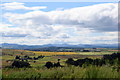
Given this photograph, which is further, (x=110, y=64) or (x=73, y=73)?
(x=110, y=64)

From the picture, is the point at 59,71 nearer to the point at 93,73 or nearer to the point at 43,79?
the point at 43,79

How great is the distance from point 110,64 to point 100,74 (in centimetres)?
183

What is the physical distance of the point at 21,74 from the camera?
18.3 feet

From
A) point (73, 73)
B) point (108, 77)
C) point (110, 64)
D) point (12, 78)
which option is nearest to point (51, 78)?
point (73, 73)

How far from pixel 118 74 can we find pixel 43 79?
Answer: 2057mm

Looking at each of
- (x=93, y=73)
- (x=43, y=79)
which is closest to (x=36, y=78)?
(x=43, y=79)

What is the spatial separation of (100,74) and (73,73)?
798 mm

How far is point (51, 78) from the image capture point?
545 cm

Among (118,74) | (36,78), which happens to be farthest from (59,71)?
(118,74)

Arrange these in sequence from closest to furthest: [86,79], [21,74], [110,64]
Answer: [86,79], [21,74], [110,64]

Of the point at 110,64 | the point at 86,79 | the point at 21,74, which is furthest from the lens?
the point at 110,64

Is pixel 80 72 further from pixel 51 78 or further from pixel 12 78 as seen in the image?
pixel 12 78

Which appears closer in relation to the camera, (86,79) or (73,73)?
(86,79)

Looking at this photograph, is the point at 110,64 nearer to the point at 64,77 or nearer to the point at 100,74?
the point at 100,74
